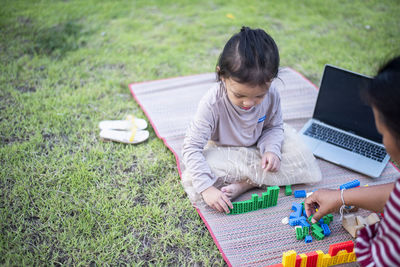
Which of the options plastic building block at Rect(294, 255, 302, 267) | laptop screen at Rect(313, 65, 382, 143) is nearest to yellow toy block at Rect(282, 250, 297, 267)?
plastic building block at Rect(294, 255, 302, 267)

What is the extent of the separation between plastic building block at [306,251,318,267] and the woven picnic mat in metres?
0.11

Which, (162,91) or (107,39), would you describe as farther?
(107,39)

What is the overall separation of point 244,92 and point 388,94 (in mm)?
748

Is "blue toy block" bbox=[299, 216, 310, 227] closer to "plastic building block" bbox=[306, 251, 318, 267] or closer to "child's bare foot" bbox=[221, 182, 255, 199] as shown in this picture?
"plastic building block" bbox=[306, 251, 318, 267]

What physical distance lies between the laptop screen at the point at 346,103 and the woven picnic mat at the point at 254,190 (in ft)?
0.92

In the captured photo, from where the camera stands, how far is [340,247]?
5.82 feet

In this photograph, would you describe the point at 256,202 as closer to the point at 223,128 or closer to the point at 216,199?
the point at 216,199

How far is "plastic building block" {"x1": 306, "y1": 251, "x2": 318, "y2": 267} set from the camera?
1.75 meters

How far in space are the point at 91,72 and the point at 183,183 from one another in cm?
176

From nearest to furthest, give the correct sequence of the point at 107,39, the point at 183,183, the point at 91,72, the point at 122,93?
the point at 183,183, the point at 122,93, the point at 91,72, the point at 107,39

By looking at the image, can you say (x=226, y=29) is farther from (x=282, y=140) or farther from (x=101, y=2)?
(x=282, y=140)

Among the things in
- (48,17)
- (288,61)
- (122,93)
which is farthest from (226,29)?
(48,17)

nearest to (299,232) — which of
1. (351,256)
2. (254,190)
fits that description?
(351,256)

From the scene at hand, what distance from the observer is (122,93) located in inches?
124
